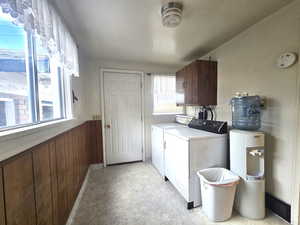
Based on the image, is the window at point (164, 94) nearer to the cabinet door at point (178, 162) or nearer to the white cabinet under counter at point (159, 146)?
the white cabinet under counter at point (159, 146)

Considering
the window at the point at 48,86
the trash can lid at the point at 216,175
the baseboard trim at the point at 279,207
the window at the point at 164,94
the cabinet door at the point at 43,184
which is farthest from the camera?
the window at the point at 164,94

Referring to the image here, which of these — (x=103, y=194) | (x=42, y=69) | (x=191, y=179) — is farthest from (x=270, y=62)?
(x=103, y=194)

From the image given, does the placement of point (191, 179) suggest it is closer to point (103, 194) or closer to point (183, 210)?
point (183, 210)

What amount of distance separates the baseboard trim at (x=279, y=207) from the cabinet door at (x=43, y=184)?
2.31 metres

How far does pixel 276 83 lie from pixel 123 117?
2.59 metres

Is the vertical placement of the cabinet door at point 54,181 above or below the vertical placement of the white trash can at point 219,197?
above

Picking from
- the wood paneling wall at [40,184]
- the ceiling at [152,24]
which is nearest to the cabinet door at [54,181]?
the wood paneling wall at [40,184]

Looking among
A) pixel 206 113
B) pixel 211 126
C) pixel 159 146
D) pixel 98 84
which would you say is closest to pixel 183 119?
pixel 206 113

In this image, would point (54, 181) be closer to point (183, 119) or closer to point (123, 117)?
point (123, 117)

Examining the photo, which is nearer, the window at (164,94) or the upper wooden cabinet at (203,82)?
the upper wooden cabinet at (203,82)

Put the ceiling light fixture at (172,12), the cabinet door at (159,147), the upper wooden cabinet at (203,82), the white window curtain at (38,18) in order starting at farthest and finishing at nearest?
the cabinet door at (159,147), the upper wooden cabinet at (203,82), the ceiling light fixture at (172,12), the white window curtain at (38,18)

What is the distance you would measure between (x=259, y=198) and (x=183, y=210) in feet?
2.83

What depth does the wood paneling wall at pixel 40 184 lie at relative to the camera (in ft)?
2.23

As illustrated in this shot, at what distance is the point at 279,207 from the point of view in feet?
4.97
